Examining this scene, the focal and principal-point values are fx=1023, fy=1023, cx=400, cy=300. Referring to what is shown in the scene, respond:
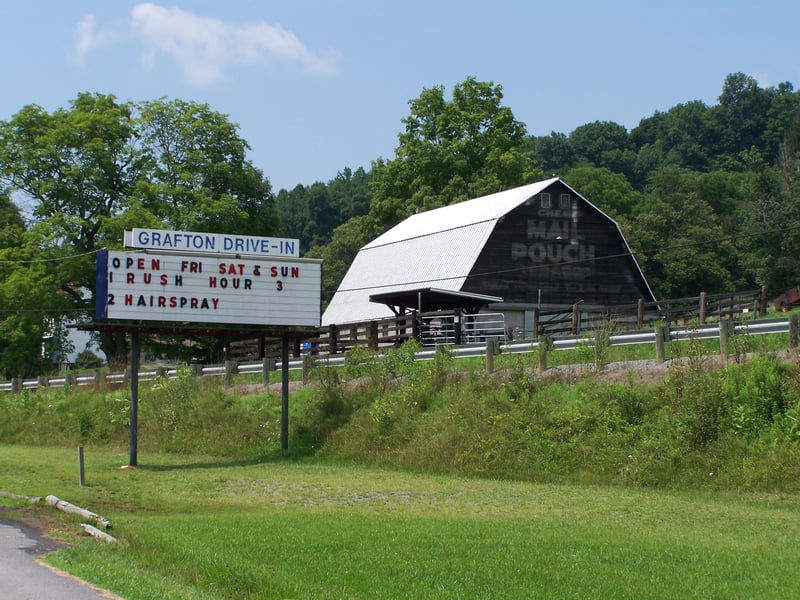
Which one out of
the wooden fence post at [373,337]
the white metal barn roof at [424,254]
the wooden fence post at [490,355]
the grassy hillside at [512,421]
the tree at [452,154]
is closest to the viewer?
the grassy hillside at [512,421]

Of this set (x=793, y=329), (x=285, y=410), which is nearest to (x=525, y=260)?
(x=285, y=410)

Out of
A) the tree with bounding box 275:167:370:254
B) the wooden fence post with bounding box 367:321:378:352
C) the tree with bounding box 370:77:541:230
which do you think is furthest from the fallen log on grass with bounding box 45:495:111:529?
the tree with bounding box 275:167:370:254

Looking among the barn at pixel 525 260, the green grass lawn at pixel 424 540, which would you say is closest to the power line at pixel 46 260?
the barn at pixel 525 260

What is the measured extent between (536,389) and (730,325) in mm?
5413

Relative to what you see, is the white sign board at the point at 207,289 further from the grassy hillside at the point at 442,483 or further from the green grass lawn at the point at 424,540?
the green grass lawn at the point at 424,540

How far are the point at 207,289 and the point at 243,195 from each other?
28967 millimetres

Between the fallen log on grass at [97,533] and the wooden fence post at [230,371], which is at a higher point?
the wooden fence post at [230,371]

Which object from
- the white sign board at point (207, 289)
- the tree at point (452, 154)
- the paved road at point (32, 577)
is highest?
the tree at point (452, 154)

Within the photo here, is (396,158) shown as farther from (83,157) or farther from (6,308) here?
(6,308)

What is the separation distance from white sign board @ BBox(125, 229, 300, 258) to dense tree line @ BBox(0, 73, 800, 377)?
15775mm

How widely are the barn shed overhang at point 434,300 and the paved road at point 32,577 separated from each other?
93.0ft

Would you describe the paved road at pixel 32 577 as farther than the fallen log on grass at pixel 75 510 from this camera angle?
No

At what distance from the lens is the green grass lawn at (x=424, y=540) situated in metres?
11.9

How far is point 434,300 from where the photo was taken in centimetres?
4609
